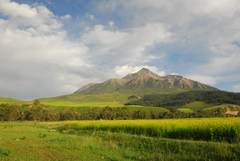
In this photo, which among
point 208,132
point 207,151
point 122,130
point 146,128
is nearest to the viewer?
point 207,151

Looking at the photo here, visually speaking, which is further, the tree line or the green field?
the tree line

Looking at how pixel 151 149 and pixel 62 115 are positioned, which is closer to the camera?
pixel 151 149

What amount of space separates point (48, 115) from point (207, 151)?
11479 cm

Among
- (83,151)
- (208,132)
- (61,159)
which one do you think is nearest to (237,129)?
(208,132)

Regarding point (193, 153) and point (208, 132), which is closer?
point (193, 153)

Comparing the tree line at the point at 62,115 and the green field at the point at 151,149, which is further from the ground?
the tree line at the point at 62,115

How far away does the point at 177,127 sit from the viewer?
122ft

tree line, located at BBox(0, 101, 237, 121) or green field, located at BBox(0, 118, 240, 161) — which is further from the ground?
tree line, located at BBox(0, 101, 237, 121)

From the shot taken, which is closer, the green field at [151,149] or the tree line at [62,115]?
the green field at [151,149]

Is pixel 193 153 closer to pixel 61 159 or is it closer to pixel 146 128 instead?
pixel 61 159

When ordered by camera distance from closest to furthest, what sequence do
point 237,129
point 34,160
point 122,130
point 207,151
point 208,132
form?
point 34,160, point 207,151, point 237,129, point 208,132, point 122,130

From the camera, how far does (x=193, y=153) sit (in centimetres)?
2398

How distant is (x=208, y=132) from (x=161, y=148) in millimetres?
7192

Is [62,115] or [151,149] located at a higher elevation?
[62,115]
